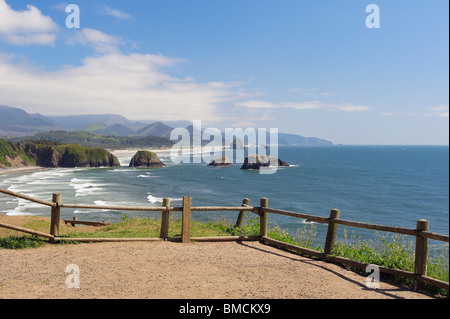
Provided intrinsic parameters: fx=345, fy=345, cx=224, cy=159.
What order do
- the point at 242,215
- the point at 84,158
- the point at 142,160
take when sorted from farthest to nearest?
the point at 142,160 → the point at 84,158 → the point at 242,215

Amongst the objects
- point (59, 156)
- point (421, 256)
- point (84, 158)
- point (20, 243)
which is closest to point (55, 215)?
point (20, 243)

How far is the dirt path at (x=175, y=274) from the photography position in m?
6.88

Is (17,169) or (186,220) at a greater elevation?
(186,220)

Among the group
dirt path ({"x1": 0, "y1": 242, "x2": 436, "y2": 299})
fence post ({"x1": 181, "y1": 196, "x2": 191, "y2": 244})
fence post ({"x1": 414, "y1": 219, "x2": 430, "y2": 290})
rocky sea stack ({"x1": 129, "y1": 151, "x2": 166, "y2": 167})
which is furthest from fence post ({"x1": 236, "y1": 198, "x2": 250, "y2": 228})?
rocky sea stack ({"x1": 129, "y1": 151, "x2": 166, "y2": 167})

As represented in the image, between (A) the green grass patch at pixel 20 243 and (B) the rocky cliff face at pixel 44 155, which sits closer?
(A) the green grass patch at pixel 20 243

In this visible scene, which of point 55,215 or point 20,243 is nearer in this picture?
point 20,243

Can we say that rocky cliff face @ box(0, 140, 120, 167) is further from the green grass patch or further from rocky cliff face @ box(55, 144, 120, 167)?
the green grass patch

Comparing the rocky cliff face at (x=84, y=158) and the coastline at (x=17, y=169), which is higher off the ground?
the rocky cliff face at (x=84, y=158)

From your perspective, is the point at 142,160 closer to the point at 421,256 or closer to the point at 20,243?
the point at 20,243

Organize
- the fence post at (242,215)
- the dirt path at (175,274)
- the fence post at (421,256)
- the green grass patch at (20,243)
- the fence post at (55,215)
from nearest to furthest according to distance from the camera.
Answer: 1. the dirt path at (175,274)
2. the fence post at (421,256)
3. the green grass patch at (20,243)
4. the fence post at (55,215)
5. the fence post at (242,215)

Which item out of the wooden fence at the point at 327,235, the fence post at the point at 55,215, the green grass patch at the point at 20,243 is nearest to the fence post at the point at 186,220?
the wooden fence at the point at 327,235

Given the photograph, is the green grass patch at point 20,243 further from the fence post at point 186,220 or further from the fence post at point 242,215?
the fence post at point 242,215

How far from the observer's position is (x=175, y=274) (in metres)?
7.94
